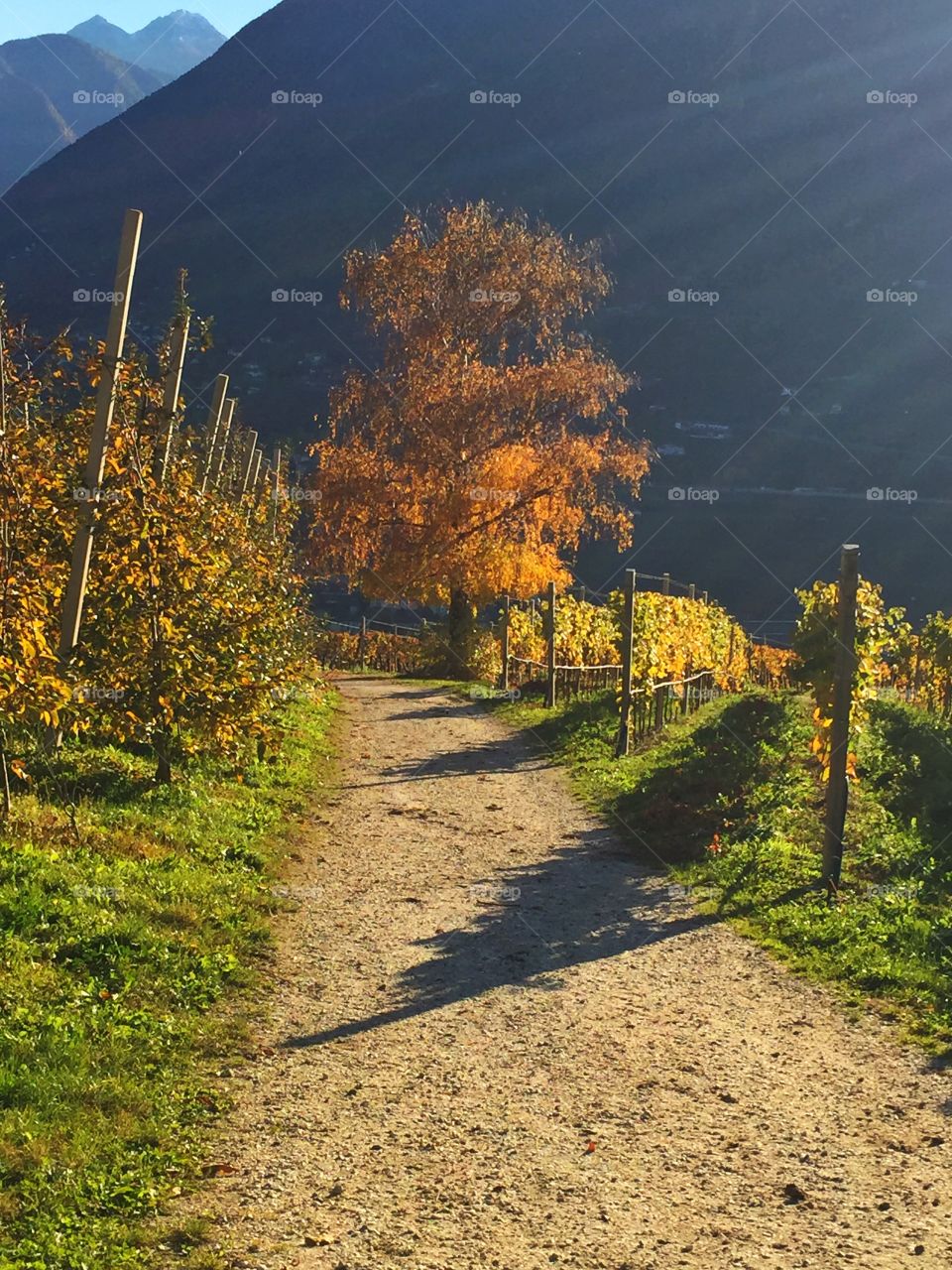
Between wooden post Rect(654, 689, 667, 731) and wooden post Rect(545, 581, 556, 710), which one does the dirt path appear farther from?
wooden post Rect(545, 581, 556, 710)

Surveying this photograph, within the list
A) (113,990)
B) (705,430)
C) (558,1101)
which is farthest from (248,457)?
(705,430)

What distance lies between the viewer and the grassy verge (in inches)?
314

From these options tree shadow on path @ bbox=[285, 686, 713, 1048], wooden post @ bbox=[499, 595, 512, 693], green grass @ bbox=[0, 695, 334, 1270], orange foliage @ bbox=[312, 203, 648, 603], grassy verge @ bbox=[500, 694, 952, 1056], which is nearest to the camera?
green grass @ bbox=[0, 695, 334, 1270]

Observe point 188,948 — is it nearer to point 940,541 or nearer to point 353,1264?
point 353,1264

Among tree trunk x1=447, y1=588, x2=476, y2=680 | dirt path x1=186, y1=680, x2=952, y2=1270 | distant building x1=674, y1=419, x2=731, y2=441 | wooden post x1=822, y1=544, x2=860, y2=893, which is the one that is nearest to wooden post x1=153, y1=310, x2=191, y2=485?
dirt path x1=186, y1=680, x2=952, y2=1270

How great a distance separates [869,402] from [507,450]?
12640 cm

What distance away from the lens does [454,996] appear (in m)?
7.25

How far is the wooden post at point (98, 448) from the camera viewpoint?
932cm

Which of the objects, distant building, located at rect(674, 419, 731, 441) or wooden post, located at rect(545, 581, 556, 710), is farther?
distant building, located at rect(674, 419, 731, 441)

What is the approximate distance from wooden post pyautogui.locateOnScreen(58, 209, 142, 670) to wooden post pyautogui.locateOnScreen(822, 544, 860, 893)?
19.0ft

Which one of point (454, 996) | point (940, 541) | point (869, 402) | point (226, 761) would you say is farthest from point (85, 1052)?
point (869, 402)

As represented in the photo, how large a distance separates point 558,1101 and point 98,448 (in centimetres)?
613

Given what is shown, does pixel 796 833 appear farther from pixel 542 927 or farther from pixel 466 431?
pixel 466 431

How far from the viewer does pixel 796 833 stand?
1143 cm
